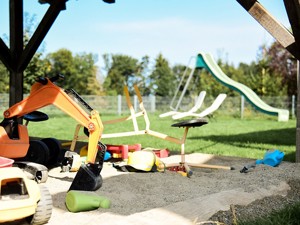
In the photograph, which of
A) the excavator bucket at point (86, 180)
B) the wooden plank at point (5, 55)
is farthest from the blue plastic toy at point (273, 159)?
the wooden plank at point (5, 55)

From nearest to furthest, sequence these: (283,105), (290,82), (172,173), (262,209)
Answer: (262,209) → (172,173) → (283,105) → (290,82)

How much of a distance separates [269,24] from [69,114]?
6.83 feet

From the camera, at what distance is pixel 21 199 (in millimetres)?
2459

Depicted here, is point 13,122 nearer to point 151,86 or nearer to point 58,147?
point 58,147

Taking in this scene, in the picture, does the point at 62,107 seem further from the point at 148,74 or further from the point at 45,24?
the point at 148,74

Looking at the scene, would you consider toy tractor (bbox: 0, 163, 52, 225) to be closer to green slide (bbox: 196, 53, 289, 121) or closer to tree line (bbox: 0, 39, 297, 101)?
tree line (bbox: 0, 39, 297, 101)

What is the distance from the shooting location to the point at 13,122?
3975mm

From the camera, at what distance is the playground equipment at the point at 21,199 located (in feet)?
7.84

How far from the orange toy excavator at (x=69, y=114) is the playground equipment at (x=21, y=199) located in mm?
795

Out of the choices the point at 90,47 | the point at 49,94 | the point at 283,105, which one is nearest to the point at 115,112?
the point at 283,105

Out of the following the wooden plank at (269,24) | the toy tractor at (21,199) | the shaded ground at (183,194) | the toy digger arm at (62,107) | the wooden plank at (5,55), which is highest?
the wooden plank at (269,24)

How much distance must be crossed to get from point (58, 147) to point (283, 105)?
17567 mm

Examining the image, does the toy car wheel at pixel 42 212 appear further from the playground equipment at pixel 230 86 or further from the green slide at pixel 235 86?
the green slide at pixel 235 86

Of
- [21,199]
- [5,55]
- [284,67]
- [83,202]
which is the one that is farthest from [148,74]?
[21,199]
